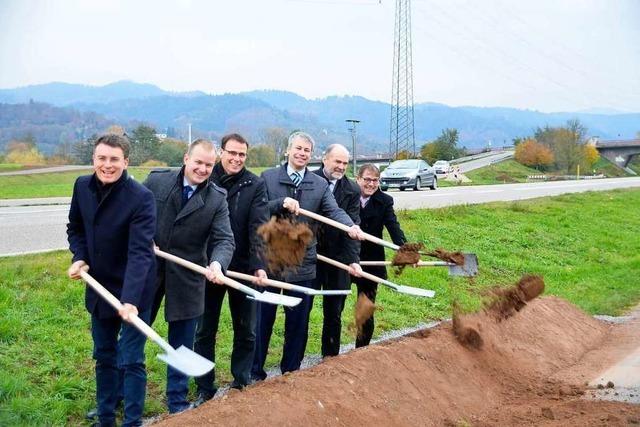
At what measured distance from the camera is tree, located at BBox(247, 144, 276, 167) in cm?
3399

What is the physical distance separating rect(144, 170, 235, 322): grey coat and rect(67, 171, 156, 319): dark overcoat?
368 mm

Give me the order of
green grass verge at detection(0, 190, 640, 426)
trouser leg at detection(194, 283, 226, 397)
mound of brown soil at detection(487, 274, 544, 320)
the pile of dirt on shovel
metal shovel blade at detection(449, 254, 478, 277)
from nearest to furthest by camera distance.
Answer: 1. the pile of dirt on shovel
2. trouser leg at detection(194, 283, 226, 397)
3. green grass verge at detection(0, 190, 640, 426)
4. metal shovel blade at detection(449, 254, 478, 277)
5. mound of brown soil at detection(487, 274, 544, 320)

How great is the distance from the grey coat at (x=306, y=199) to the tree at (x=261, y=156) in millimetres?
27334

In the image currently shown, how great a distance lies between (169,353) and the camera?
166 inches

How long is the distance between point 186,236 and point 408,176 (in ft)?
78.8

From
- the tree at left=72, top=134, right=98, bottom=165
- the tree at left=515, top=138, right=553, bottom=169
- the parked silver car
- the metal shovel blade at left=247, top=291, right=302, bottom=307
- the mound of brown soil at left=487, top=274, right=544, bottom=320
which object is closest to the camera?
the metal shovel blade at left=247, top=291, right=302, bottom=307

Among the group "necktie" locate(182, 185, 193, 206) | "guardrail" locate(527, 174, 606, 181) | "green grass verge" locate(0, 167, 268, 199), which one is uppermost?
"necktie" locate(182, 185, 193, 206)

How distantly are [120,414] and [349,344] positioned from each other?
128 inches

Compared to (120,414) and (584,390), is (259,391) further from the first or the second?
(584,390)

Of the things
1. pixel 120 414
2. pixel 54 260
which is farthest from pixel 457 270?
pixel 54 260

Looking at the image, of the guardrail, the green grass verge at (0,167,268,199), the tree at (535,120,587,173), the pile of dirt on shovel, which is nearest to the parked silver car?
the green grass verge at (0,167,268,199)

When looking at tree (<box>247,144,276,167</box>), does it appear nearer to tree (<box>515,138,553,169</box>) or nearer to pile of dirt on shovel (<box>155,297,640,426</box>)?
tree (<box>515,138,553,169</box>)

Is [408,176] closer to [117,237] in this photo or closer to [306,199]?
[306,199]

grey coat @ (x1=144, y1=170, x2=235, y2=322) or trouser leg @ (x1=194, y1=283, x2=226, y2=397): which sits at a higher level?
grey coat @ (x1=144, y1=170, x2=235, y2=322)
